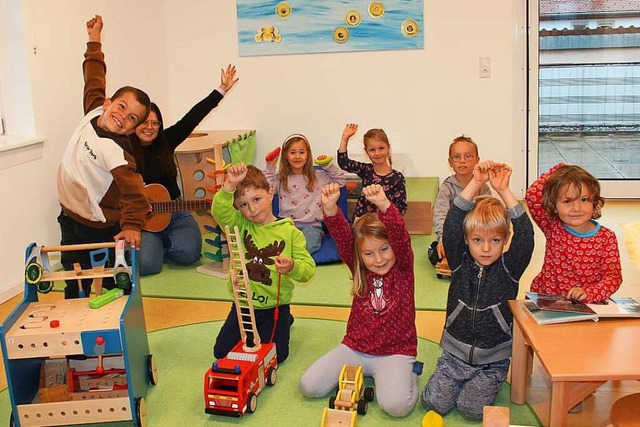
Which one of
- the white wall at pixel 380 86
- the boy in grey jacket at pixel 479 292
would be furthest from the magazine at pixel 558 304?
the white wall at pixel 380 86

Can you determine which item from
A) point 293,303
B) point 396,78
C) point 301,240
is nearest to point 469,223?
point 301,240

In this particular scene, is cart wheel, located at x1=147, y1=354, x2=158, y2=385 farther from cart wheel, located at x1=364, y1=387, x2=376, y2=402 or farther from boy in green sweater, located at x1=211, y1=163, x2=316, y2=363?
cart wheel, located at x1=364, y1=387, x2=376, y2=402

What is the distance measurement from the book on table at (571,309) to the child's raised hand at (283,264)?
81 cm

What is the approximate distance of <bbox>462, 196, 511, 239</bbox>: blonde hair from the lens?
93.7 inches

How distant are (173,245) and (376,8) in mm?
2265

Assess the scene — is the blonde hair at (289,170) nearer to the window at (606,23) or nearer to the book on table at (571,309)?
the book on table at (571,309)

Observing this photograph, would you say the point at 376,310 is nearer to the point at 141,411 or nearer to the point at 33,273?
the point at 141,411

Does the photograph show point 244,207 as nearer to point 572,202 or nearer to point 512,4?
point 572,202

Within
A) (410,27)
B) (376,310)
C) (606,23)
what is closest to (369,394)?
(376,310)

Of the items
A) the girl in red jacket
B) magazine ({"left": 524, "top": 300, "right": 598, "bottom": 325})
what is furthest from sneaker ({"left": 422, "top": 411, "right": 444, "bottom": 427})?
magazine ({"left": 524, "top": 300, "right": 598, "bottom": 325})

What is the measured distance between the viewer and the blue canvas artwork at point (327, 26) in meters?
5.22

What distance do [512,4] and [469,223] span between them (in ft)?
10.6

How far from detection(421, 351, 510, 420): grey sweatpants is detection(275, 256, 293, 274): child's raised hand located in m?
0.62

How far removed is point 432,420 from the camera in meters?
2.33
